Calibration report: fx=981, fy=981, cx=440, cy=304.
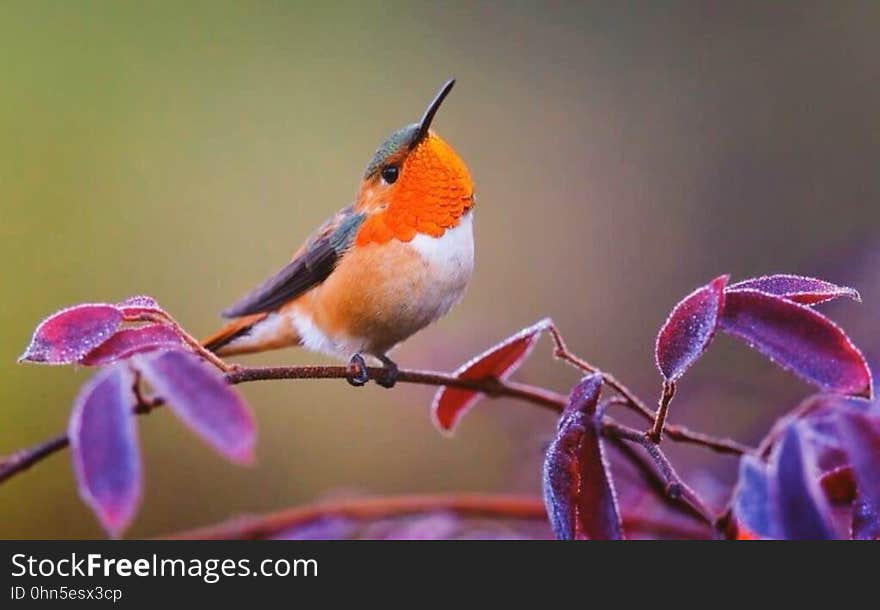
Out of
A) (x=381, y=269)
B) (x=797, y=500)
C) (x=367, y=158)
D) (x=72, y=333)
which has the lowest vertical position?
(x=797, y=500)

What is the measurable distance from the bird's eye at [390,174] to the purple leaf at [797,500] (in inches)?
14.1

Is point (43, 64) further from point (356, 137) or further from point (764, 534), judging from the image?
point (764, 534)

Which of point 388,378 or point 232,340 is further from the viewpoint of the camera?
point 232,340

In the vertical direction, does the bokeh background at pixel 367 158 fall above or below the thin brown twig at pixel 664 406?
above

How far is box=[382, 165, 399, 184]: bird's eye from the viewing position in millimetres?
642

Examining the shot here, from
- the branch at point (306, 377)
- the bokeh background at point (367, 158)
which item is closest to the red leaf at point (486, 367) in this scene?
the branch at point (306, 377)

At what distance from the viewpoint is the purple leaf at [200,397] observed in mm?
429

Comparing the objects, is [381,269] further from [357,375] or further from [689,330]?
[689,330]

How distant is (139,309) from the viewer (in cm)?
39

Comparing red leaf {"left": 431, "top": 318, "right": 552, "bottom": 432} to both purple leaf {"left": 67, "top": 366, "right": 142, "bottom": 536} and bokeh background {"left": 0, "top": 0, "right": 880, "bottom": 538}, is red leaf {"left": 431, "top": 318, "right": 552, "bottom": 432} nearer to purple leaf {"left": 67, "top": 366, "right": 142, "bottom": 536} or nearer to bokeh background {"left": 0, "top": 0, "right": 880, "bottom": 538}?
purple leaf {"left": 67, "top": 366, "right": 142, "bottom": 536}

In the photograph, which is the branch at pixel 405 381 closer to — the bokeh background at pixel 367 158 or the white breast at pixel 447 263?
the white breast at pixel 447 263

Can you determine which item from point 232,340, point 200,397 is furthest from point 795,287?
point 232,340

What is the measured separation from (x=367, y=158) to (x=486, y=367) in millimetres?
576

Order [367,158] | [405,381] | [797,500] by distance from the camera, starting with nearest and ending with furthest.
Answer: [797,500]
[405,381]
[367,158]
